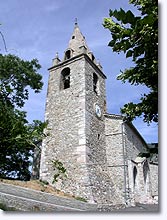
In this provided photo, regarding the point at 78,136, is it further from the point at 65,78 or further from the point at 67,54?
the point at 67,54

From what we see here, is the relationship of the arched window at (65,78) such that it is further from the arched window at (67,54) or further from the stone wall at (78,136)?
the arched window at (67,54)

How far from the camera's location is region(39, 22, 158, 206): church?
8.95 metres

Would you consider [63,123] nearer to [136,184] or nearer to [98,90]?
[98,90]

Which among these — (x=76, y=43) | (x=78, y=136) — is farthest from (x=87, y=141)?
(x=76, y=43)

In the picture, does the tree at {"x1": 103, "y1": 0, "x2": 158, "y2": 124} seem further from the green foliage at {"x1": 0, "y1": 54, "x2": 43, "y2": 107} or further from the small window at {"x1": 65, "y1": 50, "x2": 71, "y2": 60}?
the small window at {"x1": 65, "y1": 50, "x2": 71, "y2": 60}

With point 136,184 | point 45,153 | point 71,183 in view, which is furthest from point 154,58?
point 136,184

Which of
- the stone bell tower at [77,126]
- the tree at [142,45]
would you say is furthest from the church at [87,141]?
the tree at [142,45]

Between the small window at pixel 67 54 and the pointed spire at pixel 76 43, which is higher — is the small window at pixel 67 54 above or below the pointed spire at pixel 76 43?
below

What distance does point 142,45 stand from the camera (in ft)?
4.11

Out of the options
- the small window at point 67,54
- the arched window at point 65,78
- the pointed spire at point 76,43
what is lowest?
the arched window at point 65,78

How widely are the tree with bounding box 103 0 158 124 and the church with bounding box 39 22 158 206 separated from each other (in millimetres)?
6924

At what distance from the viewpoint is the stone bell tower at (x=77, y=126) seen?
8820 mm

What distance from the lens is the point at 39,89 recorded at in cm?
1084

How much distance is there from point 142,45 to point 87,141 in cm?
826
